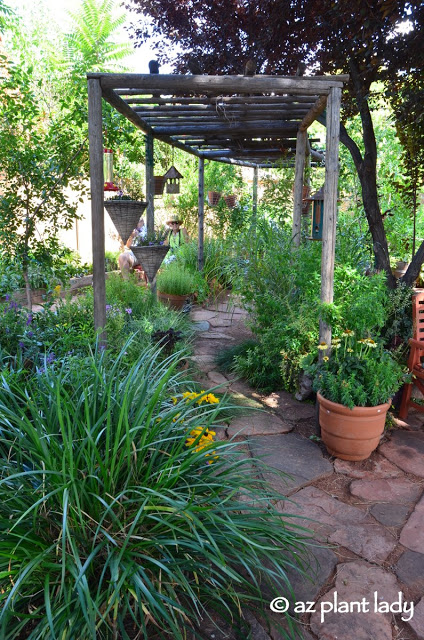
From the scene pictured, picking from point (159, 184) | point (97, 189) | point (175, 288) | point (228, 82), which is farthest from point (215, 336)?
point (228, 82)

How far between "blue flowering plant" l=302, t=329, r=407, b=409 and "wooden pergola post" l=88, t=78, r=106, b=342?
57.5 inches

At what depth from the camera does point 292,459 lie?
3.01 m

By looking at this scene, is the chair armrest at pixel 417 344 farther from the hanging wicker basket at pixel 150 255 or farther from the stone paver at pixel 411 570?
the hanging wicker basket at pixel 150 255

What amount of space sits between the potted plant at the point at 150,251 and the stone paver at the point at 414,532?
2.90 metres

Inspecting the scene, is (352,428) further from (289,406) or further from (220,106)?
(220,106)

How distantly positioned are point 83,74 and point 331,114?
88.1 inches

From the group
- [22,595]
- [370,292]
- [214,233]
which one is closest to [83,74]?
[370,292]

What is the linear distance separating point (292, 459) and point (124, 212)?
213 centimetres

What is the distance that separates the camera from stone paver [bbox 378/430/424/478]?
2947 mm

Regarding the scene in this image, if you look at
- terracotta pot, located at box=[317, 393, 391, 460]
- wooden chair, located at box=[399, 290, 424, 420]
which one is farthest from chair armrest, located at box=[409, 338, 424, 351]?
terracotta pot, located at box=[317, 393, 391, 460]

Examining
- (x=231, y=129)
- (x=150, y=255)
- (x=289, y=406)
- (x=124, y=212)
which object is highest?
(x=231, y=129)

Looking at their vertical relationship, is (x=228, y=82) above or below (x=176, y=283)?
above

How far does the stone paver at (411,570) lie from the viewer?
2004 millimetres

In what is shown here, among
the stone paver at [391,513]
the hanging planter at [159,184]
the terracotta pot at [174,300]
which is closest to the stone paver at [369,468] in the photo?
the stone paver at [391,513]
